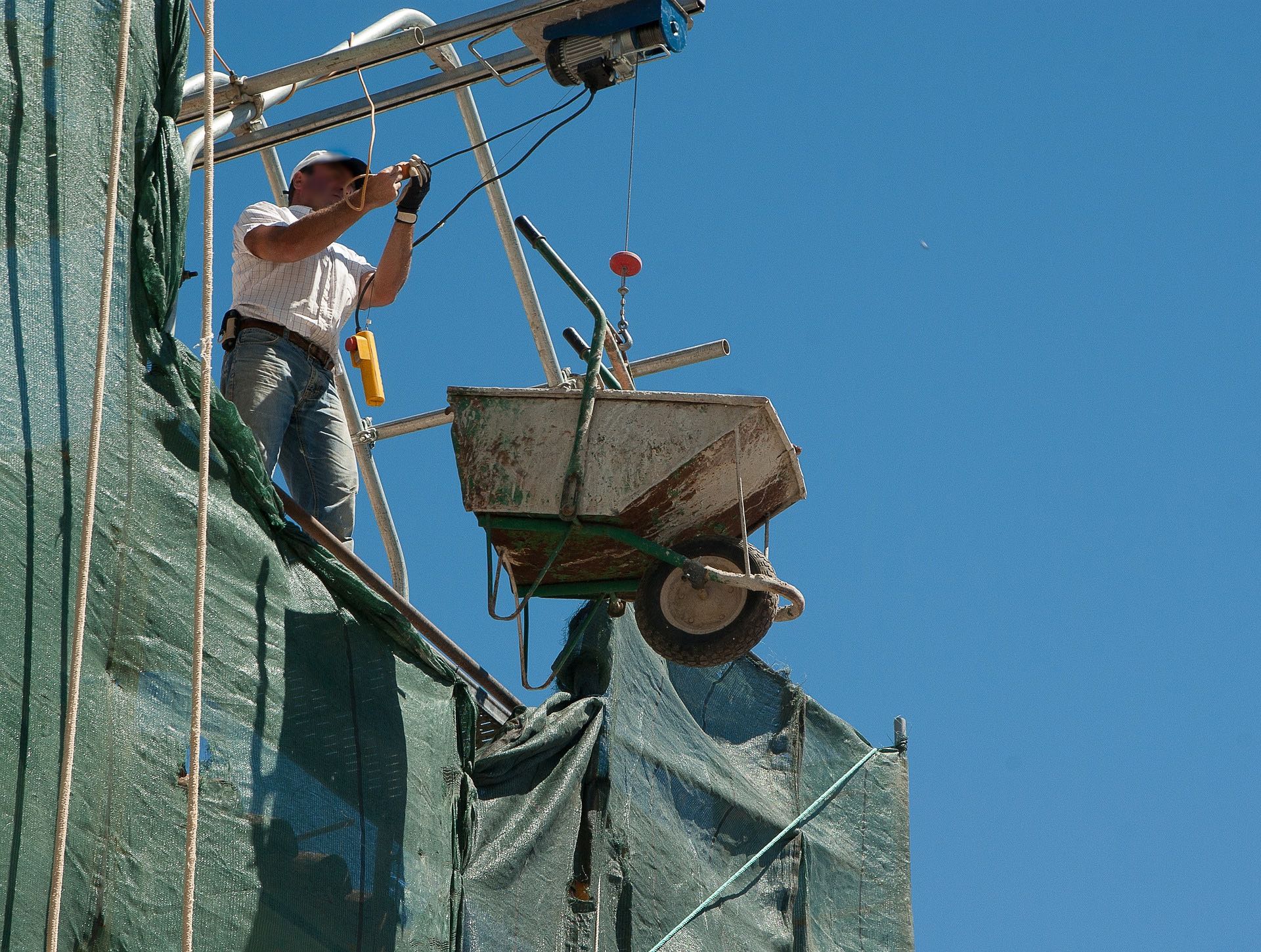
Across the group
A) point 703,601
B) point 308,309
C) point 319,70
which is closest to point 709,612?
point 703,601

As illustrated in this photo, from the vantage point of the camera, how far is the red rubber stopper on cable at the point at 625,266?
8008mm

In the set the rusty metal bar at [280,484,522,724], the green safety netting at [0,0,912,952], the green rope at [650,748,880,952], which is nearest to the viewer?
the green safety netting at [0,0,912,952]

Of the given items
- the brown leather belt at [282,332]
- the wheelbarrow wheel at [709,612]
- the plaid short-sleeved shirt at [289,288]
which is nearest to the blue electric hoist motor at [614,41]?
the plaid short-sleeved shirt at [289,288]

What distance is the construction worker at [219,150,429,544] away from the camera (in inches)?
233

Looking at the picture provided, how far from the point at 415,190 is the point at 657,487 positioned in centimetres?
135

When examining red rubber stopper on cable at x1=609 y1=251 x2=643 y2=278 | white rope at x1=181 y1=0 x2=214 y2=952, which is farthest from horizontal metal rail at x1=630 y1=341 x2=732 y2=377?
white rope at x1=181 y1=0 x2=214 y2=952

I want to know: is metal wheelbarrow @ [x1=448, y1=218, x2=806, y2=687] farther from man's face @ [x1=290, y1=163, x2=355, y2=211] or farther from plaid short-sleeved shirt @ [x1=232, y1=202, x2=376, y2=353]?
man's face @ [x1=290, y1=163, x2=355, y2=211]

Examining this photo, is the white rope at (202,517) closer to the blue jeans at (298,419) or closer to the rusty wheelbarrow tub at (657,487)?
the blue jeans at (298,419)

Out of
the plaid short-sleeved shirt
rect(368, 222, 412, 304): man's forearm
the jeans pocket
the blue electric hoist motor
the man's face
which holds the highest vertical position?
the blue electric hoist motor

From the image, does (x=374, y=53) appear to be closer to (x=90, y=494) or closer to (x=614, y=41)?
(x=614, y=41)

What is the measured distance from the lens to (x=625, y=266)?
316 inches

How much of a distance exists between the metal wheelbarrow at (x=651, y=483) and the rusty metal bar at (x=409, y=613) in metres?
0.41

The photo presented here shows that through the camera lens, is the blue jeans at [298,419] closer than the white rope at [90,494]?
No

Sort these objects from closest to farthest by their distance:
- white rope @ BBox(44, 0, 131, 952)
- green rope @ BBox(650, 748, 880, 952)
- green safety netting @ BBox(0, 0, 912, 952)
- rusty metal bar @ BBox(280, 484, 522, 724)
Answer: white rope @ BBox(44, 0, 131, 952) < green safety netting @ BBox(0, 0, 912, 952) < rusty metal bar @ BBox(280, 484, 522, 724) < green rope @ BBox(650, 748, 880, 952)
